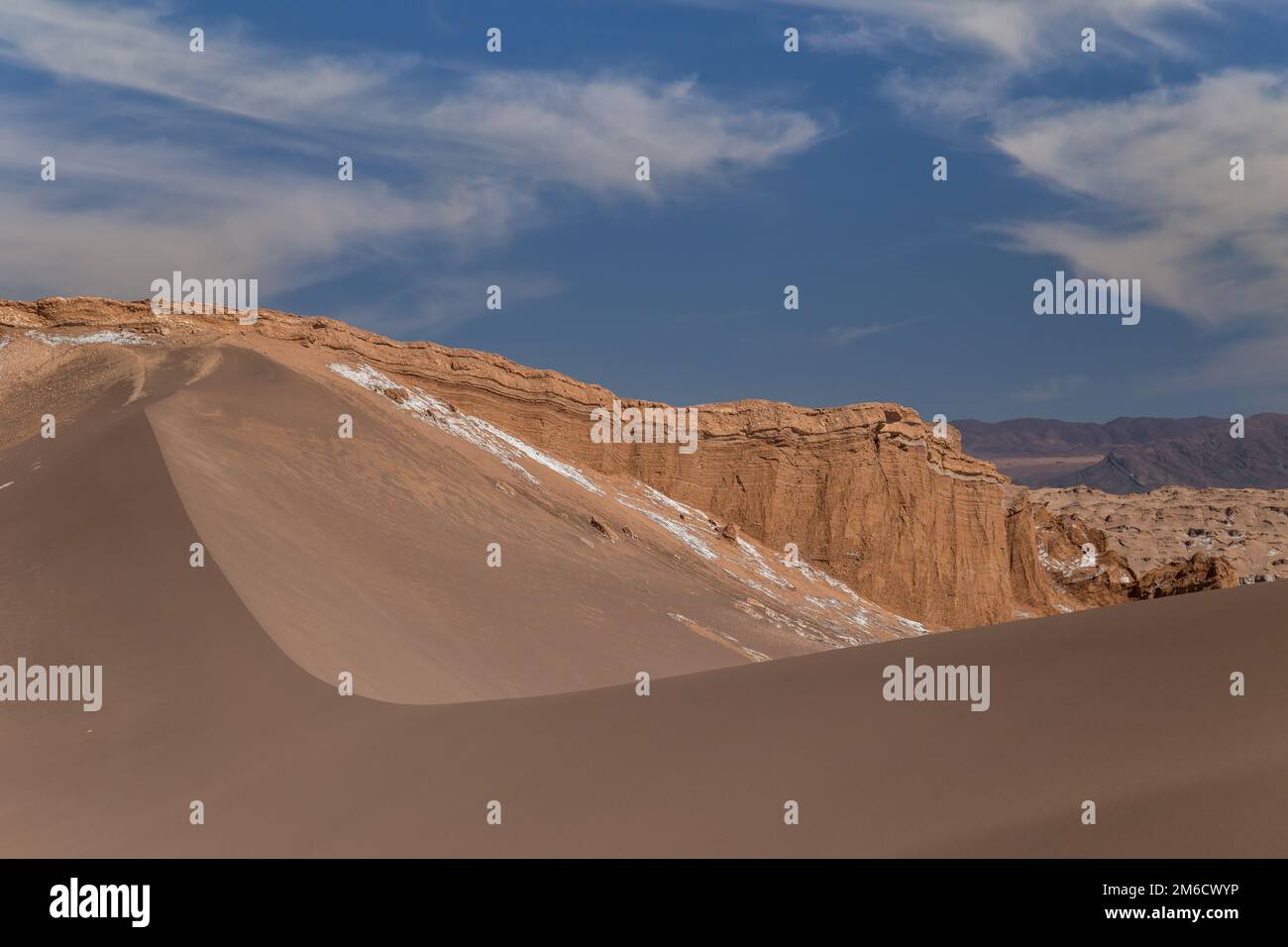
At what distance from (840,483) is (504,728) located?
137 ft

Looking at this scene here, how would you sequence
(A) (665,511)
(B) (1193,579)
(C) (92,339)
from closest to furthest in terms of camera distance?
(C) (92,339) → (A) (665,511) → (B) (1193,579)

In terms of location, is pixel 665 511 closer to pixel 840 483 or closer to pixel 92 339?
pixel 840 483

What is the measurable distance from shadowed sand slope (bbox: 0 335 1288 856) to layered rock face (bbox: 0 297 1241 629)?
23.5 meters

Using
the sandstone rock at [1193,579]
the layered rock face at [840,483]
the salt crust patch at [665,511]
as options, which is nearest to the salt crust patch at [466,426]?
the salt crust patch at [665,511]

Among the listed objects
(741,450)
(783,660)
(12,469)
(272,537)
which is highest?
(741,450)

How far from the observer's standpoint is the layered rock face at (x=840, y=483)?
154 ft

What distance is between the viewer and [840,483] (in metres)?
51.3

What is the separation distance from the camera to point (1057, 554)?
195 ft

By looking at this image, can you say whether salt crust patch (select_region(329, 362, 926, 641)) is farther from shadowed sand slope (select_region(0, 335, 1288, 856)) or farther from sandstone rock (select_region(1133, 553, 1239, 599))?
shadowed sand slope (select_region(0, 335, 1288, 856))

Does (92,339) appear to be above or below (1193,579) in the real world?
Answer: above

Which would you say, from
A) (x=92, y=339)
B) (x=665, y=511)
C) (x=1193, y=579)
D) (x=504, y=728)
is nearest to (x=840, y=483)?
(x=665, y=511)
